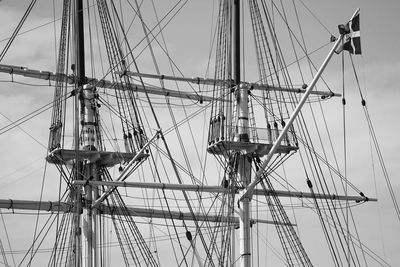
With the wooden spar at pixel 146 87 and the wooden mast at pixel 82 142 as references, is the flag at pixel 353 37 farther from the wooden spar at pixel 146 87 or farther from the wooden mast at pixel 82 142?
the wooden mast at pixel 82 142

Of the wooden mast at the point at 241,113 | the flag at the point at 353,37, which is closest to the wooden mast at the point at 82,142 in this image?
the wooden mast at the point at 241,113

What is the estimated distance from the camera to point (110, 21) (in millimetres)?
74375

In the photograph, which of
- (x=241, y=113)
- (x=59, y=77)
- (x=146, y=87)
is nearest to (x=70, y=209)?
(x=59, y=77)

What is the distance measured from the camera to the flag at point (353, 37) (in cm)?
5705

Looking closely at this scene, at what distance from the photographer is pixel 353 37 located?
188ft

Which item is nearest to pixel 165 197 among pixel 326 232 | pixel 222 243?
pixel 222 243

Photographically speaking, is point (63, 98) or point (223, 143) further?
point (63, 98)

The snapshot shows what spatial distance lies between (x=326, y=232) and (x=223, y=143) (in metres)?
6.56

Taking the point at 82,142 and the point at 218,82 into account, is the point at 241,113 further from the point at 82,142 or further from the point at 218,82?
the point at 82,142

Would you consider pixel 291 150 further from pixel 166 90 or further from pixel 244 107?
pixel 166 90

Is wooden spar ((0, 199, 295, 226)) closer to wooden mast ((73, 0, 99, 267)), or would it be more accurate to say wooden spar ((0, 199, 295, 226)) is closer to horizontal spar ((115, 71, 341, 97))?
wooden mast ((73, 0, 99, 267))

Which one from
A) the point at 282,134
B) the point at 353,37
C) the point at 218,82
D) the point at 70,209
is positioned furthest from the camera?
the point at 70,209

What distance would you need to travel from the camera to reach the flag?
57.1 m

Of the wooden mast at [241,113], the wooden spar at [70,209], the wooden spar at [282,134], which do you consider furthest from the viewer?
the wooden spar at [70,209]
